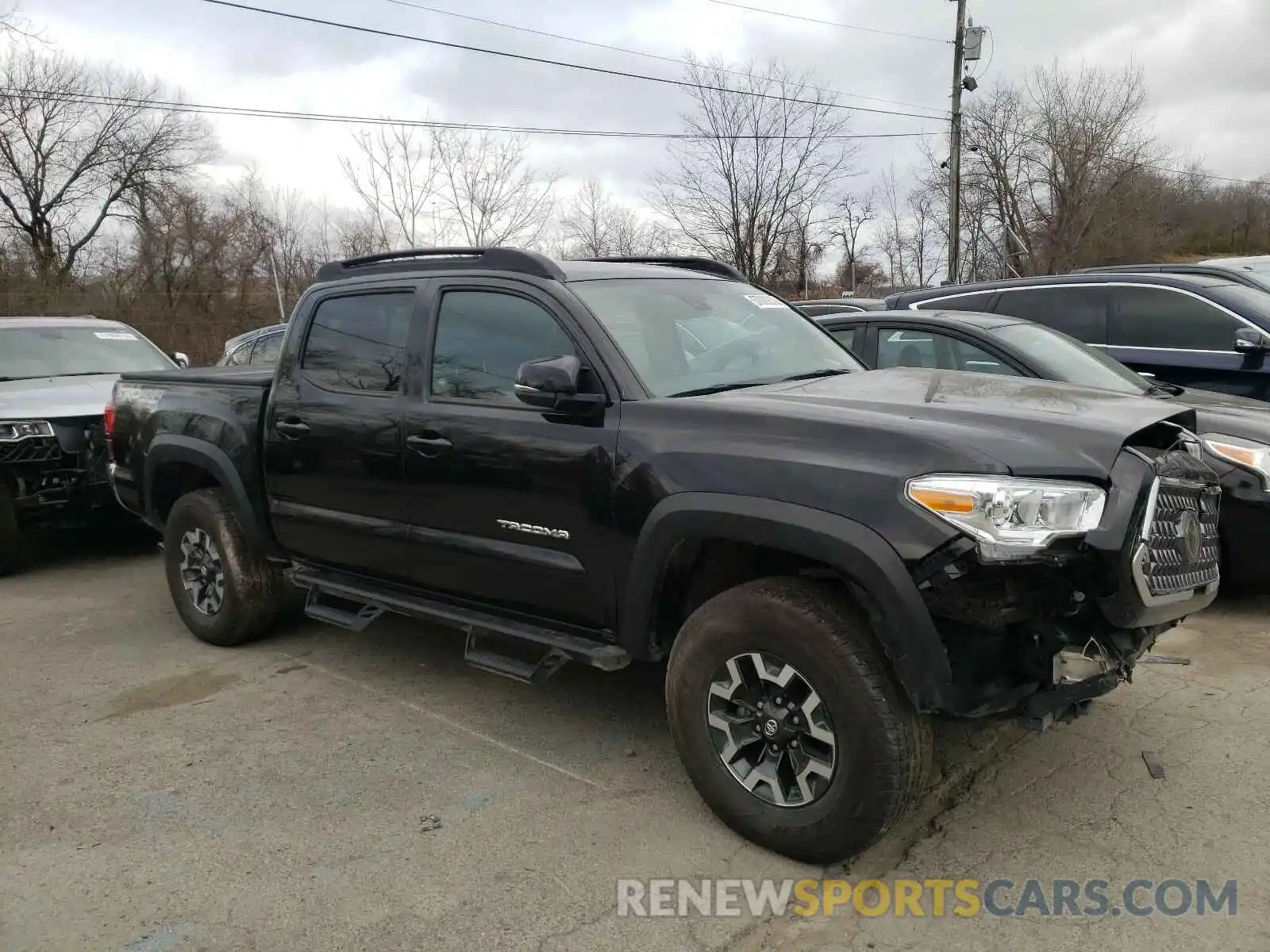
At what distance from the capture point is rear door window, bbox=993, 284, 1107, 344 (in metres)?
7.29

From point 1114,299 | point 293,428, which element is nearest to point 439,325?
point 293,428

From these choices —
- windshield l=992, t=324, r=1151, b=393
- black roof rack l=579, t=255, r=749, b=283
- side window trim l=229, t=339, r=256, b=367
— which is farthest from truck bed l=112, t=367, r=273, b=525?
side window trim l=229, t=339, r=256, b=367

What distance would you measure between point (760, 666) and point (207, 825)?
199 centimetres

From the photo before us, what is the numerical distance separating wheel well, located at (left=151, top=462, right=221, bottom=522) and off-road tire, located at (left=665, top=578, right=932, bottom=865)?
3391 millimetres

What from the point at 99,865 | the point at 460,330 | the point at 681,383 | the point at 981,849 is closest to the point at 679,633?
the point at 681,383

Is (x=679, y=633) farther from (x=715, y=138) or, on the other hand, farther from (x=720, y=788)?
(x=715, y=138)

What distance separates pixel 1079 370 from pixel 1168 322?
2032 millimetres

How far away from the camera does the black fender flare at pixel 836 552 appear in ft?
8.55

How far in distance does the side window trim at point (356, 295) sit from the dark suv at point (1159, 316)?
4.86 metres

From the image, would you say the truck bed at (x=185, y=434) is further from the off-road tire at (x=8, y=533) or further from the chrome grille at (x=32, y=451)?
the off-road tire at (x=8, y=533)

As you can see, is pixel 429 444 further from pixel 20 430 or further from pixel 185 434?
pixel 20 430

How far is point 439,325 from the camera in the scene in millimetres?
4039

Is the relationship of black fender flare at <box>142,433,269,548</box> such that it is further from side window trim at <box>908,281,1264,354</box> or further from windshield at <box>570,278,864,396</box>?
side window trim at <box>908,281,1264,354</box>

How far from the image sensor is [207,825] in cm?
332
